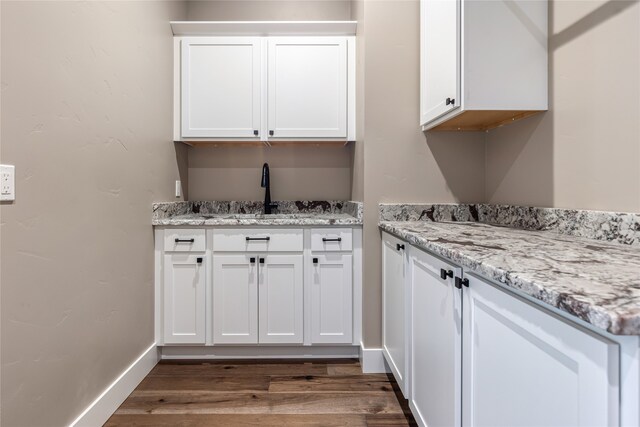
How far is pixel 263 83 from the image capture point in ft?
7.52

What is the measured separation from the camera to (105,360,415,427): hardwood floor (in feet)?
5.07

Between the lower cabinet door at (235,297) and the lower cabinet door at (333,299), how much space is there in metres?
0.37

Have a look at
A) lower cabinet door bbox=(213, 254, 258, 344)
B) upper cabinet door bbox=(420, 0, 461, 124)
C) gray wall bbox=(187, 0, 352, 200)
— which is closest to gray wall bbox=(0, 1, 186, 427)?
lower cabinet door bbox=(213, 254, 258, 344)

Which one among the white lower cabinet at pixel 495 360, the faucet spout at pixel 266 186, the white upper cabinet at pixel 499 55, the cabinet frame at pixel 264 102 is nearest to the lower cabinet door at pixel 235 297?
the faucet spout at pixel 266 186

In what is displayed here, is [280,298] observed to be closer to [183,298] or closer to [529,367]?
[183,298]

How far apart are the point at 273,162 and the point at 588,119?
6.37 feet

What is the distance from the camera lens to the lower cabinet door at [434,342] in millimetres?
984

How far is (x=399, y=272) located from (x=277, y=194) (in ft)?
4.33

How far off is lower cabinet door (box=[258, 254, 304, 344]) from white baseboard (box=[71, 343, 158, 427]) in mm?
669

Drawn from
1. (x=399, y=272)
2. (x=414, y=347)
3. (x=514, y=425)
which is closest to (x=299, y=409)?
(x=414, y=347)

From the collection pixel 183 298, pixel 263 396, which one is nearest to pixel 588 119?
pixel 263 396

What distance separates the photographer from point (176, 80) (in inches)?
90.5

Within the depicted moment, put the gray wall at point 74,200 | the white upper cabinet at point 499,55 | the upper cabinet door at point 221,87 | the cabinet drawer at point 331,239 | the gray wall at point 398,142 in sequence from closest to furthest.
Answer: the gray wall at point 74,200, the white upper cabinet at point 499,55, the gray wall at point 398,142, the cabinet drawer at point 331,239, the upper cabinet door at point 221,87

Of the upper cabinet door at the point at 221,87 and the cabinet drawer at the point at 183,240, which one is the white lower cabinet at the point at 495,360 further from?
the upper cabinet door at the point at 221,87
